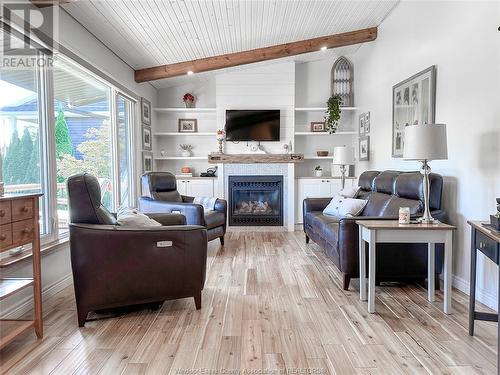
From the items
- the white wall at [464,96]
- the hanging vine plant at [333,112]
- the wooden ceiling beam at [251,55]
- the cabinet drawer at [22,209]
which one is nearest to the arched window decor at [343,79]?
the hanging vine plant at [333,112]

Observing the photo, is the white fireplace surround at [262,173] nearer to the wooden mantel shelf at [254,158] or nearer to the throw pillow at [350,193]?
the wooden mantel shelf at [254,158]

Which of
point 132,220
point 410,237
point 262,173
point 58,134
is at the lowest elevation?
point 410,237

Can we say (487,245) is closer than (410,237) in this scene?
Yes

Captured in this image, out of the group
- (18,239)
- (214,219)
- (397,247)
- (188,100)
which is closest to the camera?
(18,239)

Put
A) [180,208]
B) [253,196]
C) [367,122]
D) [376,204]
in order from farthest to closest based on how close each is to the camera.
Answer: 1. [253,196]
2. [367,122]
3. [180,208]
4. [376,204]

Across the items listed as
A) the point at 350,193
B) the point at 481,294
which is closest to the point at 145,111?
the point at 350,193

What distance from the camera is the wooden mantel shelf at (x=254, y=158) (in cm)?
611

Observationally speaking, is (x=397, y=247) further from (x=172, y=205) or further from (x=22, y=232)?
(x=22, y=232)

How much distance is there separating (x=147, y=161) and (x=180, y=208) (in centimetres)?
196

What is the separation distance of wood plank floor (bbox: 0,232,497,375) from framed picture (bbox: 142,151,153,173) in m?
2.90

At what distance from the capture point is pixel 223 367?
1921mm

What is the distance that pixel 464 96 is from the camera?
3.09 meters

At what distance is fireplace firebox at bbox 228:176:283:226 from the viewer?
20.5ft

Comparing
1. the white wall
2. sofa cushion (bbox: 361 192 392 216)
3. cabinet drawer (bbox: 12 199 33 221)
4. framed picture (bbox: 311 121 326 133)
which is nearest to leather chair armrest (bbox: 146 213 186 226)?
cabinet drawer (bbox: 12 199 33 221)
